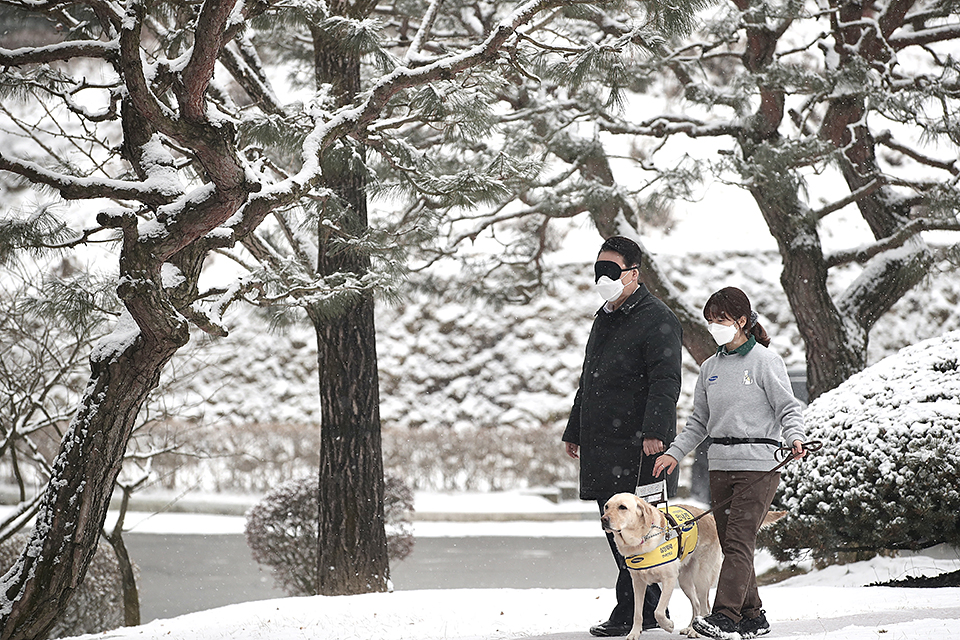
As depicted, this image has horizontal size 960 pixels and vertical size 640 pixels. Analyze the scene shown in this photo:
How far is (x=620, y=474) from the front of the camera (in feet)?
12.3

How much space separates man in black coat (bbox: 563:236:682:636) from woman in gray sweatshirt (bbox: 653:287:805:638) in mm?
185

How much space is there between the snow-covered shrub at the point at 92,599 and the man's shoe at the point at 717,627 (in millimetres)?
4768

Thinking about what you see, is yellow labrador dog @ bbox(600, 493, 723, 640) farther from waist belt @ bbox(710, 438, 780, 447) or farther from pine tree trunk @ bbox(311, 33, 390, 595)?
pine tree trunk @ bbox(311, 33, 390, 595)

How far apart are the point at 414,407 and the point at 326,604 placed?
1288cm

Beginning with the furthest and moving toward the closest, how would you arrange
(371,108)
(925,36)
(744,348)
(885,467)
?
(925,36) < (885,467) < (371,108) < (744,348)

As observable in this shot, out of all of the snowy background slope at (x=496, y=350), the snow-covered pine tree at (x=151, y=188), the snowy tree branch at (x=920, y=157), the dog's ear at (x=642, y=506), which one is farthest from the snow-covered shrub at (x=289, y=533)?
the snowy background slope at (x=496, y=350)

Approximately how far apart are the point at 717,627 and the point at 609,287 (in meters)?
1.50

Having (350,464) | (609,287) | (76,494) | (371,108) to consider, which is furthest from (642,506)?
(350,464)

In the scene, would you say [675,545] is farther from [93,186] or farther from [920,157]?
[920,157]

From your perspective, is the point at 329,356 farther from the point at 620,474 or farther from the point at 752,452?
the point at 752,452

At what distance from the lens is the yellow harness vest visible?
343cm

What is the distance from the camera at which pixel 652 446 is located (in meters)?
3.55

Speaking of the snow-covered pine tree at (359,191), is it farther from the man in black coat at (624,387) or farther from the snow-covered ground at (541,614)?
the man in black coat at (624,387)

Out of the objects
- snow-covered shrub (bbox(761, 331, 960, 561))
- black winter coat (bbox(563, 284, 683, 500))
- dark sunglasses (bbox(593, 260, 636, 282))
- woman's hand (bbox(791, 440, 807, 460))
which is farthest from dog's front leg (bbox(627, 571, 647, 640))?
snow-covered shrub (bbox(761, 331, 960, 561))
